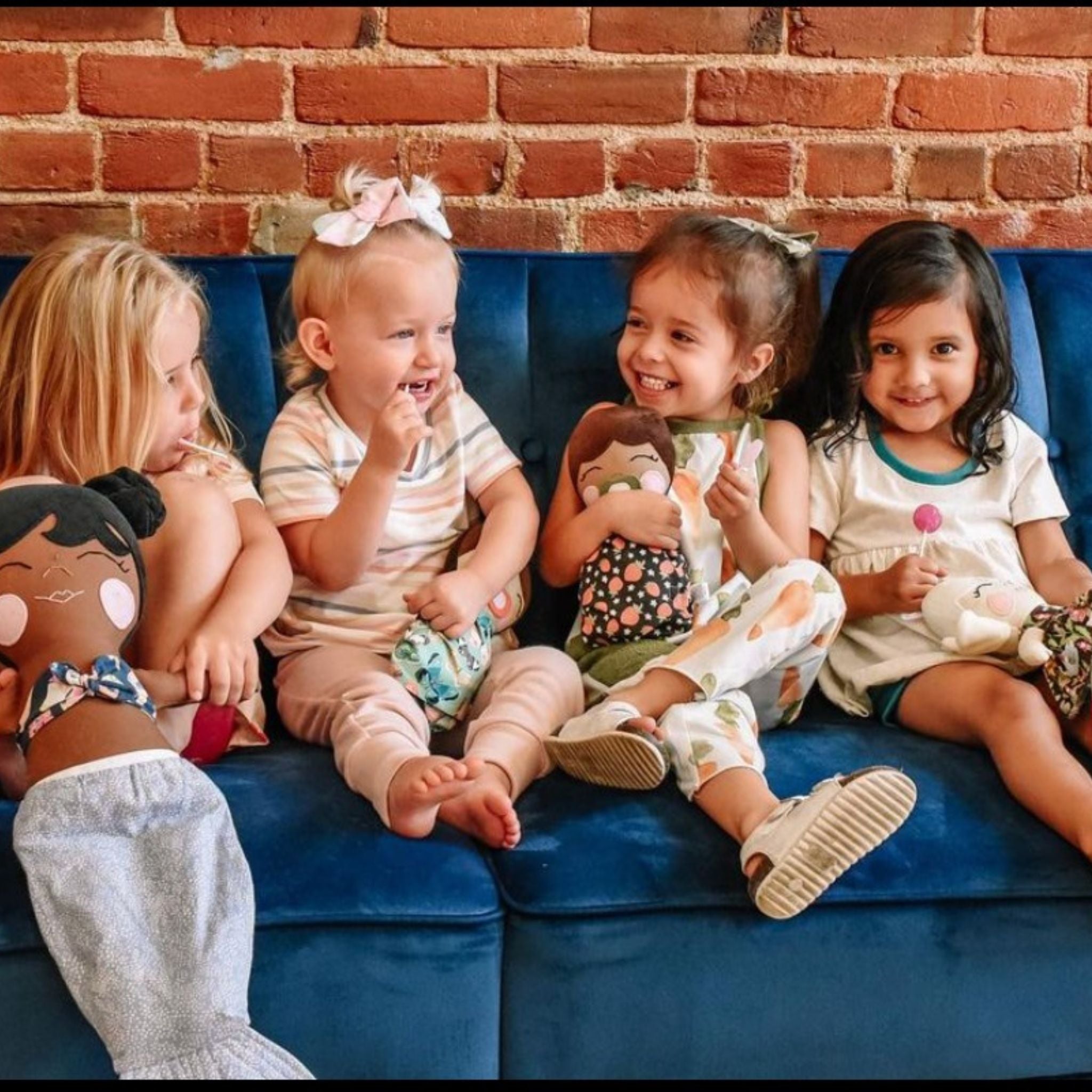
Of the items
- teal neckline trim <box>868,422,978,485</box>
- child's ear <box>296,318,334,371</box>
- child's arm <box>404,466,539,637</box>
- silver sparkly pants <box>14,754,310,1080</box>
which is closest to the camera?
silver sparkly pants <box>14,754,310,1080</box>

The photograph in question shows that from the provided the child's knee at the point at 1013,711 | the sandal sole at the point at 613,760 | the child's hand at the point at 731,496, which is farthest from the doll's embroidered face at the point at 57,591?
the child's knee at the point at 1013,711

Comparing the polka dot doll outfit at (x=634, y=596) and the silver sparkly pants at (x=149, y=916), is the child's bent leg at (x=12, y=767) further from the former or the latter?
the polka dot doll outfit at (x=634, y=596)

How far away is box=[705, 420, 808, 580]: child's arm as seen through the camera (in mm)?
1784

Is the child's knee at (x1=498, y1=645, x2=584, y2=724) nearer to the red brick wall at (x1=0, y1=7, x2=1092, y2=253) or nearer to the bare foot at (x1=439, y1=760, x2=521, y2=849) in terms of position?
the bare foot at (x1=439, y1=760, x2=521, y2=849)

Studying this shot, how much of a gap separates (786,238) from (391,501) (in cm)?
63

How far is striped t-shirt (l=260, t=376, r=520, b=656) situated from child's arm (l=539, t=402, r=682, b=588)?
4.5 inches

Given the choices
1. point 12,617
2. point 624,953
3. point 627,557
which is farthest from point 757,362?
point 12,617

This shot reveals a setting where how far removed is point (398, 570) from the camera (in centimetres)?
184

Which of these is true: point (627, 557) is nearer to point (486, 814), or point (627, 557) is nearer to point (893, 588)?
point (893, 588)

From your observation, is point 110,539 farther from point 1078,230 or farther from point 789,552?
point 1078,230

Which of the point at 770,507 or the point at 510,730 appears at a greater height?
the point at 770,507

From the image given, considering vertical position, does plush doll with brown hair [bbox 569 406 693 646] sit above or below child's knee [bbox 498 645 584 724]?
above

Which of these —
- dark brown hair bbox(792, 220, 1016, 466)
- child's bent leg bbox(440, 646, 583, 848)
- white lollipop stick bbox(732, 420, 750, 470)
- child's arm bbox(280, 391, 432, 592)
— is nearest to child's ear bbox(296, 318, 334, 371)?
child's arm bbox(280, 391, 432, 592)

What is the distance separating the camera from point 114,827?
1.33 metres
